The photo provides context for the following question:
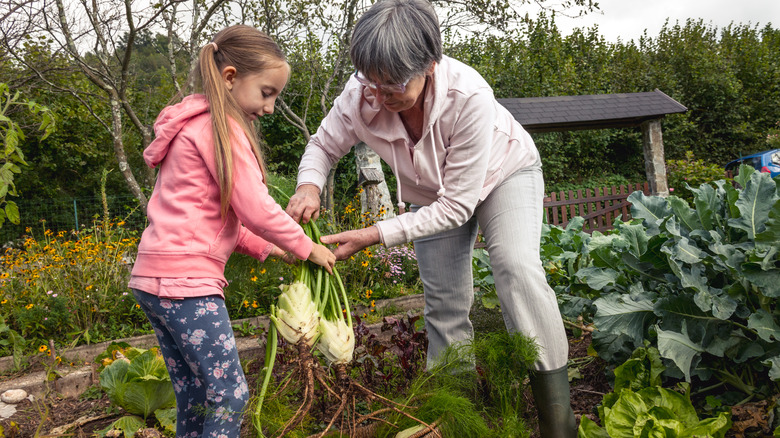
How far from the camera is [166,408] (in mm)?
2672

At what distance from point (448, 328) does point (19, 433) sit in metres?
2.11

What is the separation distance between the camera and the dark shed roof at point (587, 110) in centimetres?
988

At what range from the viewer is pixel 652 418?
5.81 ft

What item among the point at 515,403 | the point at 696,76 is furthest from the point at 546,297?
the point at 696,76

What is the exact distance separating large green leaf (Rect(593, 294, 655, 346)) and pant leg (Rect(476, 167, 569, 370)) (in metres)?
0.21

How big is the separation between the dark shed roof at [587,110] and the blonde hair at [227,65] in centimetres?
810

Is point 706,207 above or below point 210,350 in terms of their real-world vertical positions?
above

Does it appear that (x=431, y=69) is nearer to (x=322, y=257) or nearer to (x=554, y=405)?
(x=322, y=257)

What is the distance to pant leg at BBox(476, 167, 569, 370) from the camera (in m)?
1.98

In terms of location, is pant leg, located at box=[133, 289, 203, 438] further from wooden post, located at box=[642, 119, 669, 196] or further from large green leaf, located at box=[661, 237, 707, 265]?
wooden post, located at box=[642, 119, 669, 196]

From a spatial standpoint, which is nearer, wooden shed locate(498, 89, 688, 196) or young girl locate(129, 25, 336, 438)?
young girl locate(129, 25, 336, 438)

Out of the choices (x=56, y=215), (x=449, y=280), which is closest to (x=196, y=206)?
(x=449, y=280)

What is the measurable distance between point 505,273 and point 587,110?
9310 millimetres

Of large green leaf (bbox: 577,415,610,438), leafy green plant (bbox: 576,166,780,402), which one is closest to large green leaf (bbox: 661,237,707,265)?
leafy green plant (bbox: 576,166,780,402)
